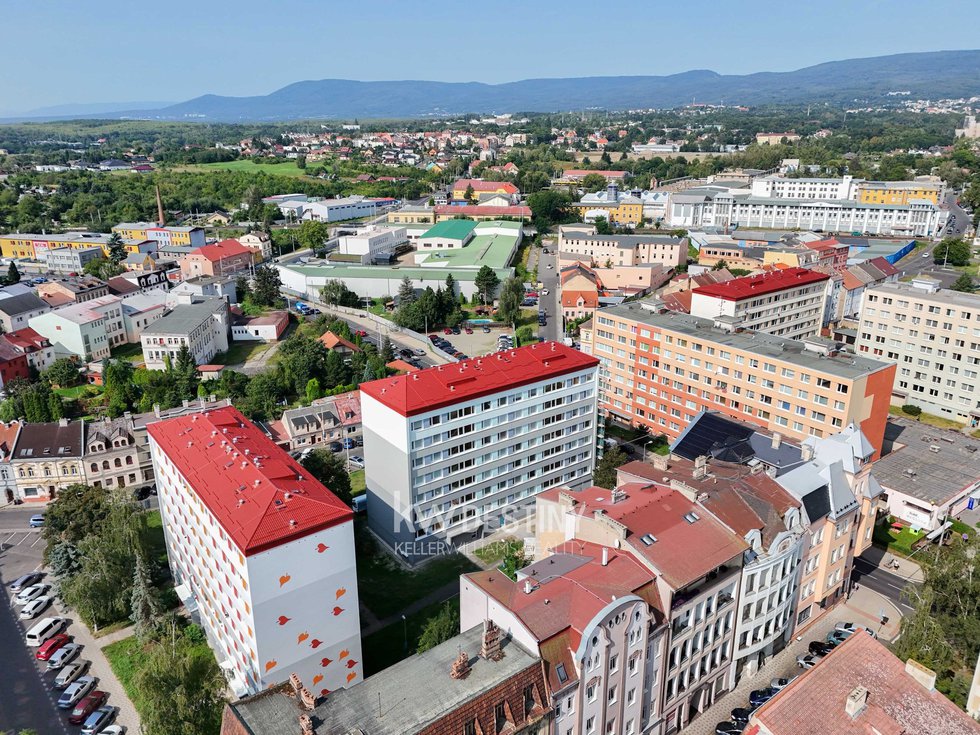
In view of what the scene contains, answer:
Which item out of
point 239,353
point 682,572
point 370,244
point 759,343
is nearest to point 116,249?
point 370,244

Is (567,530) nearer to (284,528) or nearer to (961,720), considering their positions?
(284,528)

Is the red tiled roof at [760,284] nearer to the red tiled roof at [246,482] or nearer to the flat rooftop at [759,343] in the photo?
the flat rooftop at [759,343]

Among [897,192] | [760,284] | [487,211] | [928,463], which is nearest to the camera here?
[928,463]

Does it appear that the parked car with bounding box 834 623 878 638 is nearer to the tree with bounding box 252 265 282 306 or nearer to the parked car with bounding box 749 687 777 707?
the parked car with bounding box 749 687 777 707

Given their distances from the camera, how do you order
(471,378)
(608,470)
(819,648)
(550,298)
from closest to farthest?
(819,648), (471,378), (608,470), (550,298)

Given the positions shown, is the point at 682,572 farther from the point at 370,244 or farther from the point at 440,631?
the point at 370,244

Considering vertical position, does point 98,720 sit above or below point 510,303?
below
